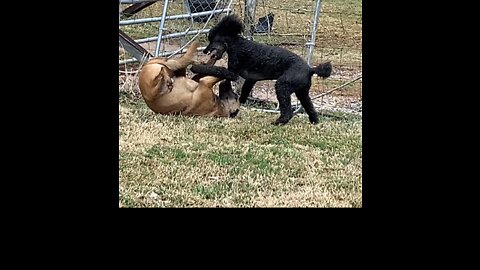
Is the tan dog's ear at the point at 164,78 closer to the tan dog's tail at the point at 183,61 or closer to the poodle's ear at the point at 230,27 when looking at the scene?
the tan dog's tail at the point at 183,61

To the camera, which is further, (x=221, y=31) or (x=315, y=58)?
(x=315, y=58)

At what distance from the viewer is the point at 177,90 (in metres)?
5.79

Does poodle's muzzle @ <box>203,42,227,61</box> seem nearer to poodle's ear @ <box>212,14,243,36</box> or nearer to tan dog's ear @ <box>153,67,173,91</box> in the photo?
poodle's ear @ <box>212,14,243,36</box>

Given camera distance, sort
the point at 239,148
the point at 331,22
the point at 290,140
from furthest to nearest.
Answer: the point at 331,22 < the point at 290,140 < the point at 239,148

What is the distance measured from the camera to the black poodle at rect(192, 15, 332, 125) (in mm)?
5754

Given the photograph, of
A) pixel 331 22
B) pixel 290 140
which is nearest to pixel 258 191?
pixel 290 140

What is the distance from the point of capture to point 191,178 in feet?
13.7

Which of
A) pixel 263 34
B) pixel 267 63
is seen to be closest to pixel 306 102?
pixel 267 63

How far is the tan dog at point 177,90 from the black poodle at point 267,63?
0.44ft

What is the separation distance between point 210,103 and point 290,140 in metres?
0.92

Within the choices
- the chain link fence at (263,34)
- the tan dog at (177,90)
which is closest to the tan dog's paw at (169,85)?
the tan dog at (177,90)

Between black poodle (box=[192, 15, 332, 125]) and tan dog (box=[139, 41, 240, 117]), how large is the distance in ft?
0.44

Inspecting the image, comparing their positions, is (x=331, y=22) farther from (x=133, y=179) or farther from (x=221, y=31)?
(x=133, y=179)

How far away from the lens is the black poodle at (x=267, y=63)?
5.75 m
